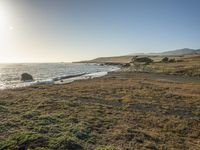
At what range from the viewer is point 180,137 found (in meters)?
16.2

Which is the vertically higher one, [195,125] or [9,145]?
[9,145]

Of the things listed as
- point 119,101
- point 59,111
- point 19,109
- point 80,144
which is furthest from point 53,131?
point 119,101

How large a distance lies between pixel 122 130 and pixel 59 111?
7.26m

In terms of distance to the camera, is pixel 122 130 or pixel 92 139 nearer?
pixel 92 139

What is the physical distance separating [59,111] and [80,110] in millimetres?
2001

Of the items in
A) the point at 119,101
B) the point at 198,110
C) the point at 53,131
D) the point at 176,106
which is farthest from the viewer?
the point at 119,101

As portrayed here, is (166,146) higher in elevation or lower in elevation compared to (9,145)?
lower

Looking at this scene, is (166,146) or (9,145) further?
(166,146)

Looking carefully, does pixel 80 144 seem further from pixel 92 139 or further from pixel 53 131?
pixel 53 131

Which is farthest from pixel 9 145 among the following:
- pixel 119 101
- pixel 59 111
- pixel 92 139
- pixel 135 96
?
pixel 135 96

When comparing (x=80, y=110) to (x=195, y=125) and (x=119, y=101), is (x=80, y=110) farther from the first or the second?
(x=195, y=125)

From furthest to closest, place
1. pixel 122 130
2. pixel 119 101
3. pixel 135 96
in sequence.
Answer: pixel 135 96 → pixel 119 101 → pixel 122 130

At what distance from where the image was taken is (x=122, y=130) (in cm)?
1686

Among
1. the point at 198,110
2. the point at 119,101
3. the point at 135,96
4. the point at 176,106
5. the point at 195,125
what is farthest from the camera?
the point at 135,96
